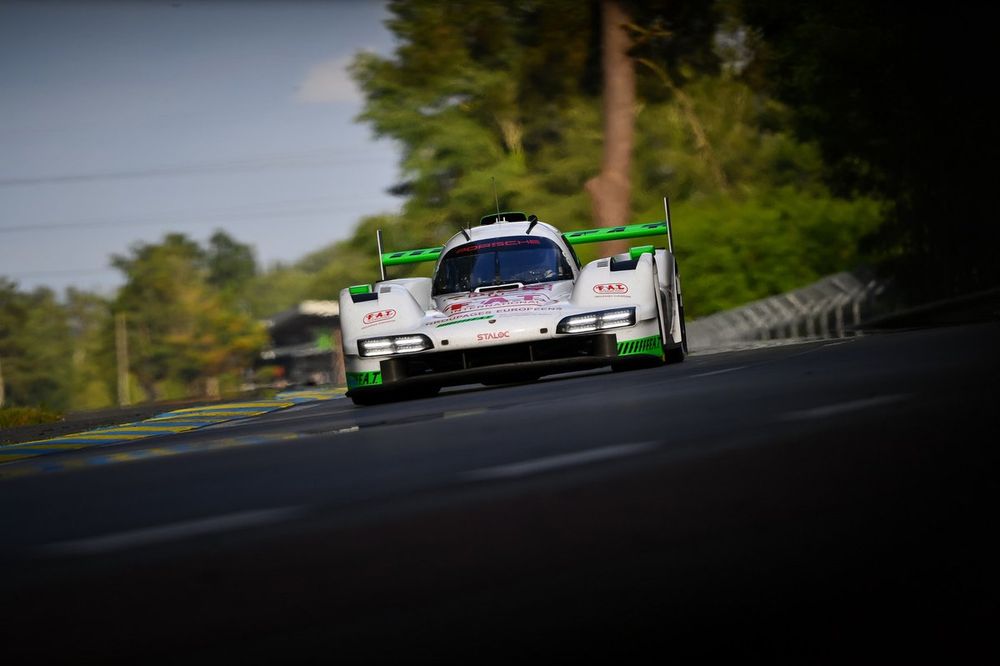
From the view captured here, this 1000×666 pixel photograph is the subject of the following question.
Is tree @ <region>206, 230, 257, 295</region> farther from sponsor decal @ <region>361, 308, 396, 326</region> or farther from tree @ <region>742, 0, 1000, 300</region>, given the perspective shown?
sponsor decal @ <region>361, 308, 396, 326</region>

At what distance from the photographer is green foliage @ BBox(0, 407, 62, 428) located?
20.0 meters

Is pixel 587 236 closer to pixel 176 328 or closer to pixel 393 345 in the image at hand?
pixel 393 345

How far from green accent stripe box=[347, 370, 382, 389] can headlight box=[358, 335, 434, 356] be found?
0.52 ft

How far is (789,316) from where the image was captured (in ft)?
90.8

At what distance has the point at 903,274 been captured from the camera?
30219 millimetres

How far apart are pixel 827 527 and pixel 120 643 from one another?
174cm

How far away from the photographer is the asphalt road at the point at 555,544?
10.1 feet

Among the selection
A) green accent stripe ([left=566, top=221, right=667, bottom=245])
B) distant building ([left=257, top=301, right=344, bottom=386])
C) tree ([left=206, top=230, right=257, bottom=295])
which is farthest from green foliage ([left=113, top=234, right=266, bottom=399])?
green accent stripe ([left=566, top=221, right=667, bottom=245])

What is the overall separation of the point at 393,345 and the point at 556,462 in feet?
21.3

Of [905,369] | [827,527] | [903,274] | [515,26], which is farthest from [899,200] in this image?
[827,527]

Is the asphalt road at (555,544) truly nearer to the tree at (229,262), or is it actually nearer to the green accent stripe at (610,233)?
the green accent stripe at (610,233)

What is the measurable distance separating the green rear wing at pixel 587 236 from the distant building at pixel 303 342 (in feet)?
241

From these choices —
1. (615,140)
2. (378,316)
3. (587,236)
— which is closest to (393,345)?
(378,316)

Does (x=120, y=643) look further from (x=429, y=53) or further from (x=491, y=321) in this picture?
(x=429, y=53)
